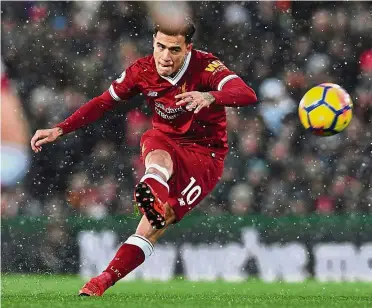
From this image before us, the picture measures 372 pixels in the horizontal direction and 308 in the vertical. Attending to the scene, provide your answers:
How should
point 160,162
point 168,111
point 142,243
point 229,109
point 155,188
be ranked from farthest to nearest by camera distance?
point 229,109 → point 168,111 → point 142,243 → point 160,162 → point 155,188

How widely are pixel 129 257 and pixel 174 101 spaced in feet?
3.77

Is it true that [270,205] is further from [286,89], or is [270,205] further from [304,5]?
[304,5]

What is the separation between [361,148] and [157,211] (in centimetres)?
554

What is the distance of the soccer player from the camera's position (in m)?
5.84

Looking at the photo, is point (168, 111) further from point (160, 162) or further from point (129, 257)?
point (129, 257)

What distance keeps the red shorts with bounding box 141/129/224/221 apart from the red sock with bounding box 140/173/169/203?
0.49m

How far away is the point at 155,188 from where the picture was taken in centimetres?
547

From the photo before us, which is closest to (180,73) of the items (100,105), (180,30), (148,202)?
(180,30)

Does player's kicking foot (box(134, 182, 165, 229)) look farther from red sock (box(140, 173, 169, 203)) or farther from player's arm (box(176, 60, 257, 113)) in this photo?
player's arm (box(176, 60, 257, 113))

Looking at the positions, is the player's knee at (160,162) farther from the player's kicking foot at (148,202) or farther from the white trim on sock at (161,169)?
the player's kicking foot at (148,202)

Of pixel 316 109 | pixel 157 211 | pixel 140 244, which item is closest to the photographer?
pixel 157 211

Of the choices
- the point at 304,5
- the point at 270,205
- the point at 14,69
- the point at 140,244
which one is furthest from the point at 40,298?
the point at 304,5

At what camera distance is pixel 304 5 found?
11203mm

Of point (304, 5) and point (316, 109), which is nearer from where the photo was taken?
point (316, 109)
